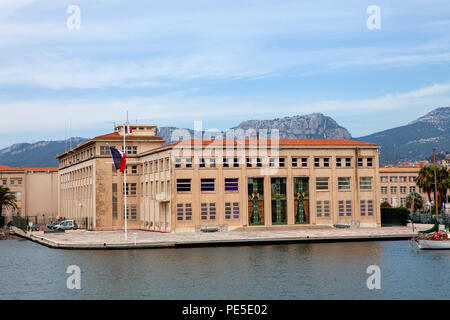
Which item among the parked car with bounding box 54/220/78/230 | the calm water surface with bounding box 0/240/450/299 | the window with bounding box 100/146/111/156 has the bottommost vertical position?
the calm water surface with bounding box 0/240/450/299

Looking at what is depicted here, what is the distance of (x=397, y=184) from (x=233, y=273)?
12734cm

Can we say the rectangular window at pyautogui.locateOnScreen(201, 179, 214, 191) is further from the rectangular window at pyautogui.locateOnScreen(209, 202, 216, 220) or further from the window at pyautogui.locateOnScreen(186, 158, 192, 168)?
the window at pyautogui.locateOnScreen(186, 158, 192, 168)

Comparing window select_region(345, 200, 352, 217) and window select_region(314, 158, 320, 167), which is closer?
window select_region(314, 158, 320, 167)

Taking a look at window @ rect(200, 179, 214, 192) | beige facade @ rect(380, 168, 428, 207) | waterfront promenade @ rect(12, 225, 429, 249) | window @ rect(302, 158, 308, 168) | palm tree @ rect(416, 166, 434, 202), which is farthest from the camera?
beige facade @ rect(380, 168, 428, 207)

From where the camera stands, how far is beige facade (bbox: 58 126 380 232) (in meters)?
83.4

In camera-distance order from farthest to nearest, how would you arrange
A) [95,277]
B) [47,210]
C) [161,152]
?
1. [47,210]
2. [161,152]
3. [95,277]

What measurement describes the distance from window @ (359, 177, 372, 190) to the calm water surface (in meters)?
20.3

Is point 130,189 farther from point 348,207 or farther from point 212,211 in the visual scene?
point 348,207

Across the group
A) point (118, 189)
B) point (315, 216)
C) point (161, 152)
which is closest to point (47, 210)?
point (118, 189)

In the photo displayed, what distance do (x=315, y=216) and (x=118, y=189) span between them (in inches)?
1179

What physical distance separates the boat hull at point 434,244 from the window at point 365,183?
69.0ft

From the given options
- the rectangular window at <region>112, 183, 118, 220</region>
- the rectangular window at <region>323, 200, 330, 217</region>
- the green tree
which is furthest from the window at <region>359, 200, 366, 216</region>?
the green tree

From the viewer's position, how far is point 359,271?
1928 inches
